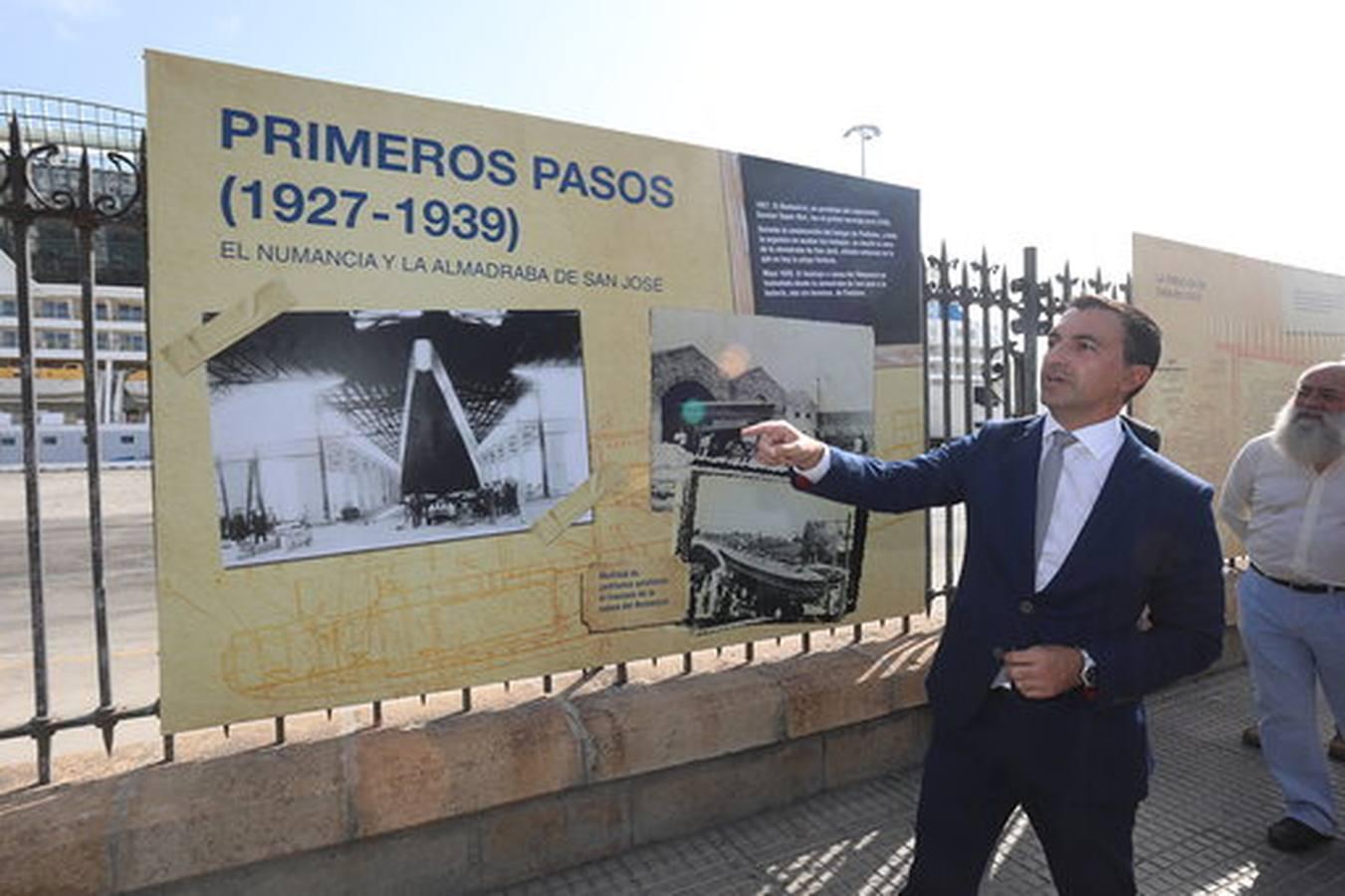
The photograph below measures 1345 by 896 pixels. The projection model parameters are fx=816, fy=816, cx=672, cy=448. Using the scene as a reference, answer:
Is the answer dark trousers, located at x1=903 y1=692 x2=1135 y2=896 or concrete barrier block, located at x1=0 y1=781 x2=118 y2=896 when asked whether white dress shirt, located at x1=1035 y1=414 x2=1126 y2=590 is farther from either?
concrete barrier block, located at x1=0 y1=781 x2=118 y2=896

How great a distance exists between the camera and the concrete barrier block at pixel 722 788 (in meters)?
3.17

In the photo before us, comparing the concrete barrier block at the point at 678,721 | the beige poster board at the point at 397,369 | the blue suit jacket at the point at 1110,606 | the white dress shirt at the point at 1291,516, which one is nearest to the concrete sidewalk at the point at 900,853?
the concrete barrier block at the point at 678,721

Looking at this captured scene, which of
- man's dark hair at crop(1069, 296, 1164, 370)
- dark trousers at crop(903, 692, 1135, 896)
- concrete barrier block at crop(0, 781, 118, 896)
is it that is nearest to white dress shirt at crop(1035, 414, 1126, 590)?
man's dark hair at crop(1069, 296, 1164, 370)

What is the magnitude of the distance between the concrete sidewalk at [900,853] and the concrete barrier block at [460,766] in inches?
16.1

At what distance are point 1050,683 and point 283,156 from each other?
2.55 meters

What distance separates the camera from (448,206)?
2699 mm

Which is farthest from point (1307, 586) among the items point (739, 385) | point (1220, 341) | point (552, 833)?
point (552, 833)

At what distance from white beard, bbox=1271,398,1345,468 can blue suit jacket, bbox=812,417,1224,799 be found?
1749 millimetres

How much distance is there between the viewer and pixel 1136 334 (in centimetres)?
207

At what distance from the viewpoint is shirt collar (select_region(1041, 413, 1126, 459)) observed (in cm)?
206

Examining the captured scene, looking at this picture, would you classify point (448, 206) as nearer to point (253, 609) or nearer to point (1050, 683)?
point (253, 609)

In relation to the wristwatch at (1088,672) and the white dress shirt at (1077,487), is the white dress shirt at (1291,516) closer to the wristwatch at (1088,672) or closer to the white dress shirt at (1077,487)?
the white dress shirt at (1077,487)

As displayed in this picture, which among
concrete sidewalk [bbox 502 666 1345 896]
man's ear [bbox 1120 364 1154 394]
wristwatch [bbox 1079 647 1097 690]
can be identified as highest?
man's ear [bbox 1120 364 1154 394]

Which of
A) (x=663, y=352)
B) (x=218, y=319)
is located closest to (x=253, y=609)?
(x=218, y=319)
